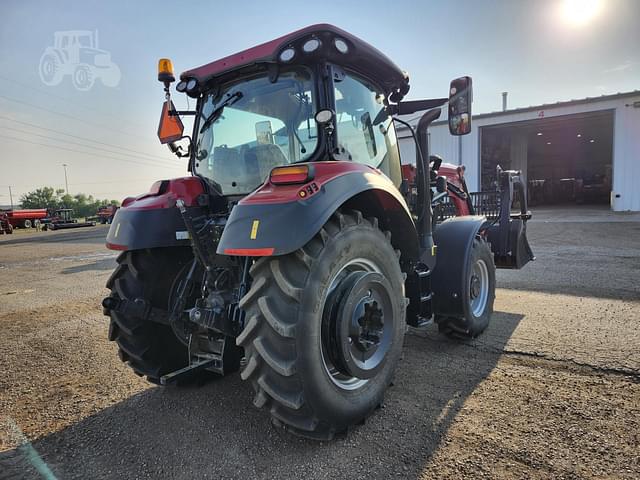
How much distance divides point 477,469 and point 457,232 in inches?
91.0

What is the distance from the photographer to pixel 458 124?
3.26m

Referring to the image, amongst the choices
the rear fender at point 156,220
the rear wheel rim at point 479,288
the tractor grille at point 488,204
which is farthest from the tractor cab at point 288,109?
the tractor grille at point 488,204

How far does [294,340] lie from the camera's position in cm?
200

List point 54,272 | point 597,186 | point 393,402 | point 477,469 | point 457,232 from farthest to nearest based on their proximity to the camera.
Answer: point 597,186 < point 54,272 < point 457,232 < point 393,402 < point 477,469

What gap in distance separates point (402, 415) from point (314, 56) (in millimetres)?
2283

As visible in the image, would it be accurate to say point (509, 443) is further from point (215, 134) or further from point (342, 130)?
point (215, 134)

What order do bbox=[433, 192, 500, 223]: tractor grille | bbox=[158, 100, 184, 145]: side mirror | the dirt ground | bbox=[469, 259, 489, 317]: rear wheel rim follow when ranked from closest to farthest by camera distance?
the dirt ground < bbox=[158, 100, 184, 145]: side mirror < bbox=[469, 259, 489, 317]: rear wheel rim < bbox=[433, 192, 500, 223]: tractor grille

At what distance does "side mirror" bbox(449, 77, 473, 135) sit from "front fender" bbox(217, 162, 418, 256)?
4.62ft

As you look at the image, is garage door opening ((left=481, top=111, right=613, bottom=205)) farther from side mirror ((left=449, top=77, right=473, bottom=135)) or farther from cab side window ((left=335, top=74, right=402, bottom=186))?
cab side window ((left=335, top=74, right=402, bottom=186))

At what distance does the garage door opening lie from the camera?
22.5 metres

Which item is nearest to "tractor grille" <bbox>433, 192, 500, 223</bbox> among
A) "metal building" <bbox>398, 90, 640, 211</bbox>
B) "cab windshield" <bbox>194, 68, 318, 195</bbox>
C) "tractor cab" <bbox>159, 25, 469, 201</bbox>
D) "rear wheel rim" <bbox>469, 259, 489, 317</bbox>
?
"rear wheel rim" <bbox>469, 259, 489, 317</bbox>

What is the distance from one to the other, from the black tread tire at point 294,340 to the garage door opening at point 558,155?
68.2 ft

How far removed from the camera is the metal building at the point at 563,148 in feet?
60.1

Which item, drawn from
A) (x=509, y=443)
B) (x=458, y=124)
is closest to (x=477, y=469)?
(x=509, y=443)
